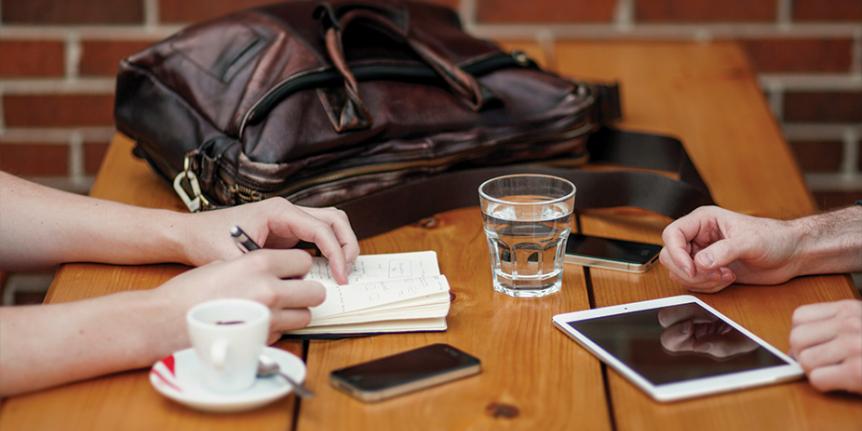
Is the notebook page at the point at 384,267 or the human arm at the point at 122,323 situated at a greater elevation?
the human arm at the point at 122,323

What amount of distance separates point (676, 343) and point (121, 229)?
2.06 ft

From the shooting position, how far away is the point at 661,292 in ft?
3.81

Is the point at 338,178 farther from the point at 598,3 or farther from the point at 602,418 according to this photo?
the point at 598,3

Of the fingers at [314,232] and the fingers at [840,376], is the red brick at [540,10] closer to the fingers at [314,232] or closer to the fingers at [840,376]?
the fingers at [314,232]

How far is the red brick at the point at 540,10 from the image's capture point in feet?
7.33

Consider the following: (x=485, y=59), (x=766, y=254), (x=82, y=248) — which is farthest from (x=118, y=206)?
(x=766, y=254)

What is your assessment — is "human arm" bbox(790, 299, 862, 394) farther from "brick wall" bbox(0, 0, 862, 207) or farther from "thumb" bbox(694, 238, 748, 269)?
"brick wall" bbox(0, 0, 862, 207)

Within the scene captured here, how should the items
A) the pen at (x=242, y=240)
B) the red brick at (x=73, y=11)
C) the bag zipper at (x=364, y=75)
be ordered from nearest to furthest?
the pen at (x=242, y=240) → the bag zipper at (x=364, y=75) → the red brick at (x=73, y=11)

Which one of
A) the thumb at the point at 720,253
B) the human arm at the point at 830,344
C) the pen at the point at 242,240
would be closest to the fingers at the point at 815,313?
the human arm at the point at 830,344

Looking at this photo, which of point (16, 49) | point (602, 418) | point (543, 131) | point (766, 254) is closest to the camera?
point (602, 418)

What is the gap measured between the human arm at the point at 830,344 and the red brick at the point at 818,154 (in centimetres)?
147

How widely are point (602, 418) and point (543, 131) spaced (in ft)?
2.23

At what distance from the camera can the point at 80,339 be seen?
923 mm

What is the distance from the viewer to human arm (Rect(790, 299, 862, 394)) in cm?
90
